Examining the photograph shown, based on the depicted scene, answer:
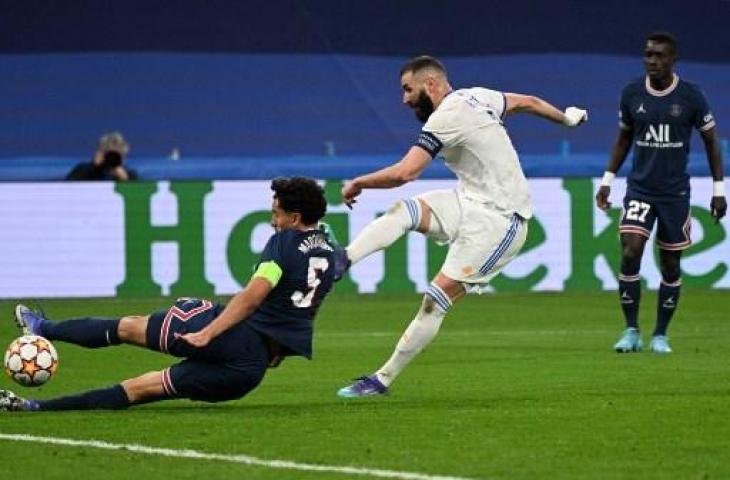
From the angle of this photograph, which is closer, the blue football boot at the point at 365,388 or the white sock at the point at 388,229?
the white sock at the point at 388,229

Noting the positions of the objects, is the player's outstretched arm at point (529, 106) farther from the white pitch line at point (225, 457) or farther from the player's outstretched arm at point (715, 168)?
the white pitch line at point (225, 457)

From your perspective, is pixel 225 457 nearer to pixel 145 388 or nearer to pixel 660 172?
pixel 145 388

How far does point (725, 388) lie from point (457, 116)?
7.26ft

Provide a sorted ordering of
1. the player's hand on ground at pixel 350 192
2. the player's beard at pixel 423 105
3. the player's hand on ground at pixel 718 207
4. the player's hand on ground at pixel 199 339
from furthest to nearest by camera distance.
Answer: the player's hand on ground at pixel 718 207 → the player's beard at pixel 423 105 → the player's hand on ground at pixel 350 192 → the player's hand on ground at pixel 199 339

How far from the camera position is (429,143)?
1129 centimetres

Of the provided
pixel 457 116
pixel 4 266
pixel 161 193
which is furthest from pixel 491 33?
pixel 457 116

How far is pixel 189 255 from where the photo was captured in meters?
20.4

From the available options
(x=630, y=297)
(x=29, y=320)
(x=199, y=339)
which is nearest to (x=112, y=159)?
(x=630, y=297)

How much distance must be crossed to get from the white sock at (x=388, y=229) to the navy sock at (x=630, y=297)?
3.66m

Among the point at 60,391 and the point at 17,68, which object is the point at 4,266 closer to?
the point at 17,68

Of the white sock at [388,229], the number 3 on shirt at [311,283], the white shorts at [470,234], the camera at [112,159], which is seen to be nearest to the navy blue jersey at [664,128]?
the white shorts at [470,234]

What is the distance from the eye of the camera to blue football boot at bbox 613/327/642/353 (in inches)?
575

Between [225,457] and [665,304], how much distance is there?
6.73 metres

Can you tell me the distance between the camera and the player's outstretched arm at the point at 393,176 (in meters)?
10.8
